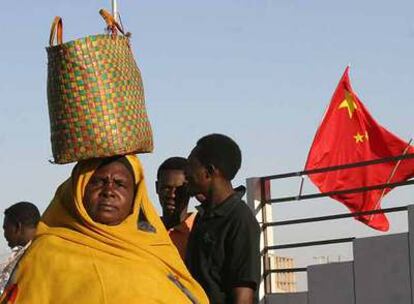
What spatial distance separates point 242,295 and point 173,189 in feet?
5.43

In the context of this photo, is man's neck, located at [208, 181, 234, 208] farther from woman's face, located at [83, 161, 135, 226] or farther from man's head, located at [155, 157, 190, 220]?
man's head, located at [155, 157, 190, 220]

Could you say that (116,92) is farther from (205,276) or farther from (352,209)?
(352,209)

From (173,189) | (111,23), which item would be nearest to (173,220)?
(173,189)

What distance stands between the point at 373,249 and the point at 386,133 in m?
3.22

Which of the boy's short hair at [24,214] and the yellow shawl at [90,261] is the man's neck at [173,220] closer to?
the boy's short hair at [24,214]

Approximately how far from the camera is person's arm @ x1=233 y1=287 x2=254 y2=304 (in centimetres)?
603

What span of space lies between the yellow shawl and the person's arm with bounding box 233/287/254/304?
55 cm

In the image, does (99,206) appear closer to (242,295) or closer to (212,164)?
(242,295)

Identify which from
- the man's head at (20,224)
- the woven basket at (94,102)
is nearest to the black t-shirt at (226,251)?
the woven basket at (94,102)

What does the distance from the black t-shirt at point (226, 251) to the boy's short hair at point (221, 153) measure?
0.17m

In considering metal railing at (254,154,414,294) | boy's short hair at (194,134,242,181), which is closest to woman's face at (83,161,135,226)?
boy's short hair at (194,134,242,181)

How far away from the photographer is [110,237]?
5.24 meters

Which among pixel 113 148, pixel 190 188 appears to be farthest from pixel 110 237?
pixel 190 188

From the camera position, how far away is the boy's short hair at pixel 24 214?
8.27 metres
